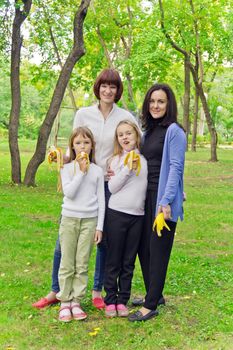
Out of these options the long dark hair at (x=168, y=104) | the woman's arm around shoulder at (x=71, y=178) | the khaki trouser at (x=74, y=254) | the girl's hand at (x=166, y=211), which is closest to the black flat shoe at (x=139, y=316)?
the khaki trouser at (x=74, y=254)

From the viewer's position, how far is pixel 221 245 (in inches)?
310

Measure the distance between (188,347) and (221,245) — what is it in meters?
3.85

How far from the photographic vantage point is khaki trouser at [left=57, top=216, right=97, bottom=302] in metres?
4.57

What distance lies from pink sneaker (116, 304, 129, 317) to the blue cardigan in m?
0.98

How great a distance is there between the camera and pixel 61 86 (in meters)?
13.2

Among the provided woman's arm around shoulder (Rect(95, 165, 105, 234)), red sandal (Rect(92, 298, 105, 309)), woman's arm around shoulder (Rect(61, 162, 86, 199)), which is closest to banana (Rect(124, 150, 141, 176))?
woman's arm around shoulder (Rect(95, 165, 105, 234))

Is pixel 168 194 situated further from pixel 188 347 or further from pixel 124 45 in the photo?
pixel 124 45

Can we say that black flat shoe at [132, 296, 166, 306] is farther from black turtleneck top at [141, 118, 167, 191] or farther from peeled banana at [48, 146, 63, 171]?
peeled banana at [48, 146, 63, 171]

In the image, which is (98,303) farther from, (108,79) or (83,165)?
(108,79)

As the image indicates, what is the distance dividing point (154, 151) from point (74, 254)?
3.74 feet

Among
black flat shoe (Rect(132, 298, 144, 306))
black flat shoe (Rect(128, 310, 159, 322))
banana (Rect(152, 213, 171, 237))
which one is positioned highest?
banana (Rect(152, 213, 171, 237))

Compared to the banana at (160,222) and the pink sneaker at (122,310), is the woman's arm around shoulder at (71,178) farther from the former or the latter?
the pink sneaker at (122,310)

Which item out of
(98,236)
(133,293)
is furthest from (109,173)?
(133,293)

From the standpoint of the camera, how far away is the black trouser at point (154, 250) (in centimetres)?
452
